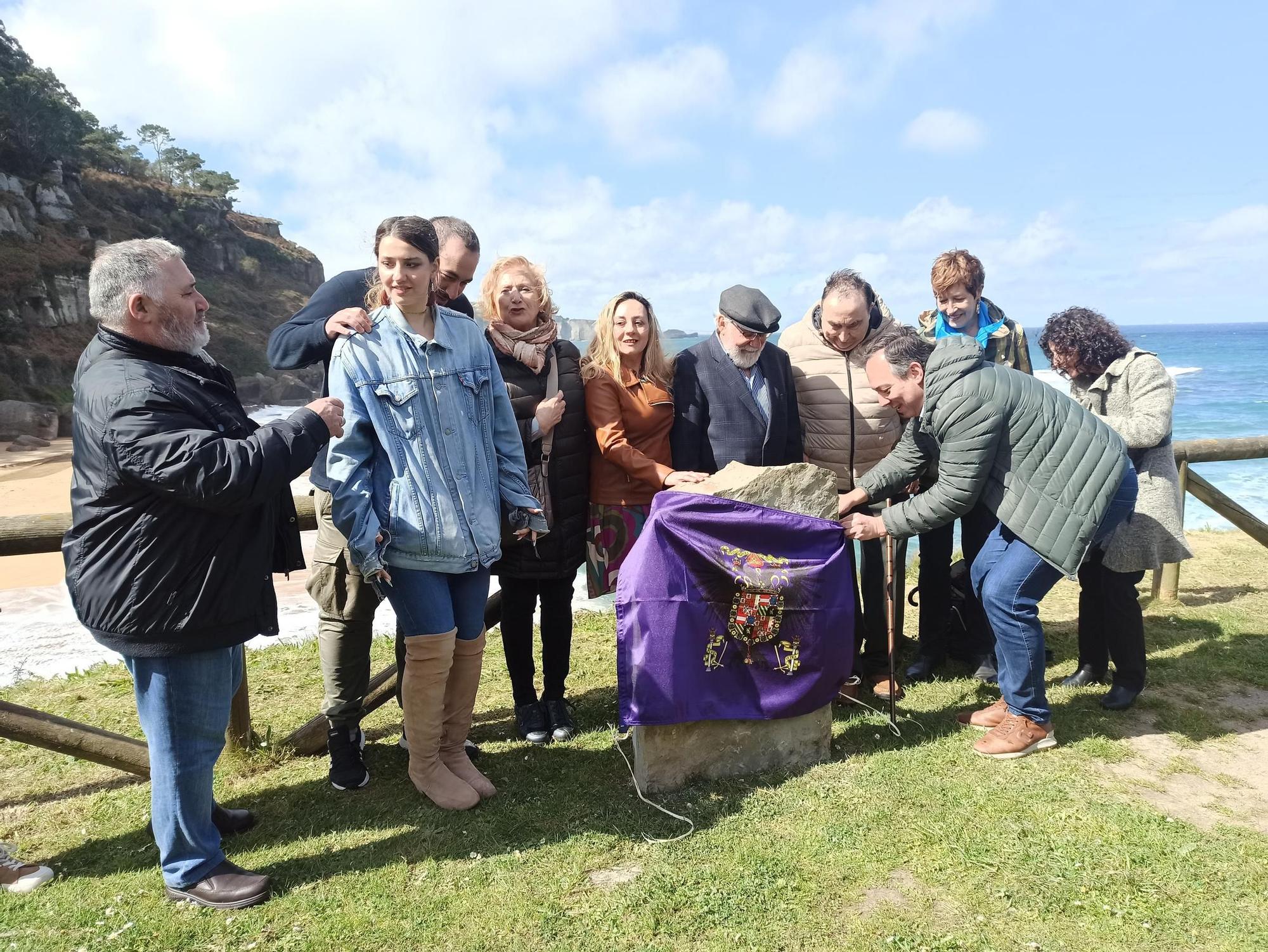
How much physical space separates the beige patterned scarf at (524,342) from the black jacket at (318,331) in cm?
58

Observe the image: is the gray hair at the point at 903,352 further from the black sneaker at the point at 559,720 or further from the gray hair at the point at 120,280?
the gray hair at the point at 120,280

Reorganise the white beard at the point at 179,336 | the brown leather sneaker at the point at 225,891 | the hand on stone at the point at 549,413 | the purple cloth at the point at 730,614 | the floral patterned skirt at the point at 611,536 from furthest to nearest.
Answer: the floral patterned skirt at the point at 611,536 → the hand on stone at the point at 549,413 → the purple cloth at the point at 730,614 → the brown leather sneaker at the point at 225,891 → the white beard at the point at 179,336

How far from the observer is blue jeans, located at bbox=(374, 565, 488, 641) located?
319cm

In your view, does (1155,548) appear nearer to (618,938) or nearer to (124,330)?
Result: (618,938)

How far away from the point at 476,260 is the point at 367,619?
162 cm

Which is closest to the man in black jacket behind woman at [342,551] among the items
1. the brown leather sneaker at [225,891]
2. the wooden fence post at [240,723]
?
the wooden fence post at [240,723]

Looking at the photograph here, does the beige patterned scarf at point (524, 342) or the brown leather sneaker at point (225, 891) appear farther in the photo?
the beige patterned scarf at point (524, 342)

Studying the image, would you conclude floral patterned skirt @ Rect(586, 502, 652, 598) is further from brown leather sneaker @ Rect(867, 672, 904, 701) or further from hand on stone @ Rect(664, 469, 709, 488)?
brown leather sneaker @ Rect(867, 672, 904, 701)

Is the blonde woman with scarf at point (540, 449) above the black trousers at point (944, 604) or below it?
above

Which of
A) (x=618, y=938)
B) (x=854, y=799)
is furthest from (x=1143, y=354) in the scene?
(x=618, y=938)

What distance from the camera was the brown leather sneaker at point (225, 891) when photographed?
2848 mm

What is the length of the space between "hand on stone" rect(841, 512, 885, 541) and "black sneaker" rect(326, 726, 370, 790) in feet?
7.73

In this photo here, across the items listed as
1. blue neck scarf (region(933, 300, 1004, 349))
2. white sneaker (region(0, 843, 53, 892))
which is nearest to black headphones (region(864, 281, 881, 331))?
blue neck scarf (region(933, 300, 1004, 349))

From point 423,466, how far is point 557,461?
2.90ft
